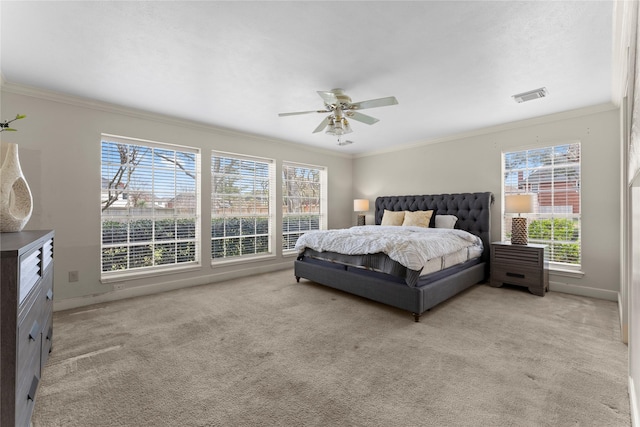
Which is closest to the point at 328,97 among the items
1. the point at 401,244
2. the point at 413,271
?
the point at 401,244

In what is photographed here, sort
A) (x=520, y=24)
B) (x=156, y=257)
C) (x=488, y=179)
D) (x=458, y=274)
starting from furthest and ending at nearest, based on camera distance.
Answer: (x=488, y=179) < (x=156, y=257) < (x=458, y=274) < (x=520, y=24)

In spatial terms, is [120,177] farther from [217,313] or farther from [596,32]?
[596,32]

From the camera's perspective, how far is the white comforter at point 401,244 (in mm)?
2980

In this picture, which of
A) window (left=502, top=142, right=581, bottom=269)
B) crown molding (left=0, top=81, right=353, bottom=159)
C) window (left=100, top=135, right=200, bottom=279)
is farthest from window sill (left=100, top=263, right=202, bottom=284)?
window (left=502, top=142, right=581, bottom=269)

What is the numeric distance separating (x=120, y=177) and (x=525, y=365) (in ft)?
15.9

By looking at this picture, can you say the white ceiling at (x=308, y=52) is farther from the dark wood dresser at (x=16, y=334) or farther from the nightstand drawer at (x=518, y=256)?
the nightstand drawer at (x=518, y=256)

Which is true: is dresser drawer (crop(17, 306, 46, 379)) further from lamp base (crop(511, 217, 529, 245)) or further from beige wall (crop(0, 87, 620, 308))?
lamp base (crop(511, 217, 529, 245))

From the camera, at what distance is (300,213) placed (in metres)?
5.96

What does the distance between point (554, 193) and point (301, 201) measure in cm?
426

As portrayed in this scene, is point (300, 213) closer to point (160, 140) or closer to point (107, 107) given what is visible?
point (160, 140)

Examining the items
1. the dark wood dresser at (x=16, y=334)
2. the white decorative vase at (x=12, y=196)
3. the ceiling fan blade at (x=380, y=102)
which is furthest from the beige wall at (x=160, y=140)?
the ceiling fan blade at (x=380, y=102)

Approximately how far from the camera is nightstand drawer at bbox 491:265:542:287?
3725mm

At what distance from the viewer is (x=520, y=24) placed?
6.63 ft

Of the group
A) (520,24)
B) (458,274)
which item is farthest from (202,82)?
(458,274)
